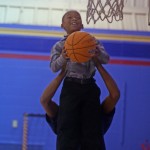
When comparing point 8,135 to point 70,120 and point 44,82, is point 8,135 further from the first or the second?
point 70,120

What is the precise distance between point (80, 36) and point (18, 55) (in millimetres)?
2171

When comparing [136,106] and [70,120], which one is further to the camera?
[136,106]

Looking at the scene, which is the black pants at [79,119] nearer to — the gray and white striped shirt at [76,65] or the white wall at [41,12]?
the gray and white striped shirt at [76,65]

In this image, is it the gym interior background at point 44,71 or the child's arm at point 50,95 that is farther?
the gym interior background at point 44,71

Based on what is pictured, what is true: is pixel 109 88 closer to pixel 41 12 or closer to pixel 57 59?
pixel 57 59

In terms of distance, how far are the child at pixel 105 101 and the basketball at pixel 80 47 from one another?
137 millimetres

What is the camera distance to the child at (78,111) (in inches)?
69.7

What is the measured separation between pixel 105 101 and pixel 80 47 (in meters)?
0.35

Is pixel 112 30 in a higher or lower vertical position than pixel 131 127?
higher

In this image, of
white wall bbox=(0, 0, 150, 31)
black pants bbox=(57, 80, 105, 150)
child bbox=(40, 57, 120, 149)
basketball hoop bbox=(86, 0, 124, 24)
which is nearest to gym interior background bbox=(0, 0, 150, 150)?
white wall bbox=(0, 0, 150, 31)

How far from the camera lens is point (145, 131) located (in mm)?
3816

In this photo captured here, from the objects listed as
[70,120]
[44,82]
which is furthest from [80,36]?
[44,82]

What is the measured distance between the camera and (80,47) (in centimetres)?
176

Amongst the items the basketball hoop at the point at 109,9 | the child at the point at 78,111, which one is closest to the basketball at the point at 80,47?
the child at the point at 78,111
